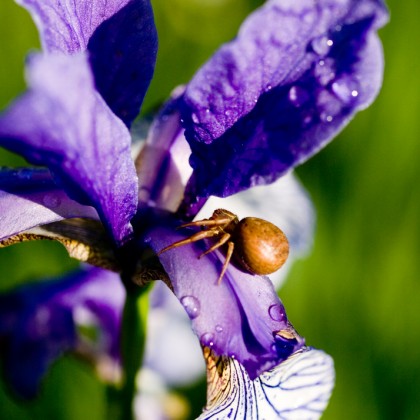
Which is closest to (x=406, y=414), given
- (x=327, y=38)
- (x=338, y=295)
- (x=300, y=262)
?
(x=338, y=295)

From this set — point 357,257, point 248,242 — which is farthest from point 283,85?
point 357,257

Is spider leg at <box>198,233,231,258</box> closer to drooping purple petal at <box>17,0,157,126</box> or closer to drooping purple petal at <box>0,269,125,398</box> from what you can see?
drooping purple petal at <box>17,0,157,126</box>

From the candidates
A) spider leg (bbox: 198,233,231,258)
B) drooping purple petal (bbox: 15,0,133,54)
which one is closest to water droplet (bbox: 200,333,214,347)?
spider leg (bbox: 198,233,231,258)

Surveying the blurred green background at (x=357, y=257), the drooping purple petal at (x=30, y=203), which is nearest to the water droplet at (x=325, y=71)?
the drooping purple petal at (x=30, y=203)

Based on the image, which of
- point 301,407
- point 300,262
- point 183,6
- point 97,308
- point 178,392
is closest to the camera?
point 301,407

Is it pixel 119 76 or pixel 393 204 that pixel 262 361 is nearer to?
pixel 119 76
